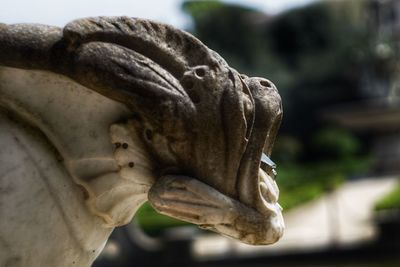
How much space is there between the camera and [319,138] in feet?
81.3

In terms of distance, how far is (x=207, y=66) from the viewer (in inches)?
48.5

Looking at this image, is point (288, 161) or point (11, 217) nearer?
point (11, 217)

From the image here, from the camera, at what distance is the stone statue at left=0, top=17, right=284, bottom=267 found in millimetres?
1206

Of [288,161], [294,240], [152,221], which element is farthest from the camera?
[288,161]

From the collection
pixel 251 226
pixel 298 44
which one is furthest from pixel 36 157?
pixel 298 44

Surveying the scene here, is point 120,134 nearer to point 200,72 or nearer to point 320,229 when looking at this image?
point 200,72

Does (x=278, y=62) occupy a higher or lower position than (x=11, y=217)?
lower

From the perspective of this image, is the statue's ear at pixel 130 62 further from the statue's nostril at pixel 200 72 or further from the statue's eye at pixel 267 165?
the statue's eye at pixel 267 165

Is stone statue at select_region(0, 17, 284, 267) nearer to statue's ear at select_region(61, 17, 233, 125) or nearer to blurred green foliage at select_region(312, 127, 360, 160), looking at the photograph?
statue's ear at select_region(61, 17, 233, 125)

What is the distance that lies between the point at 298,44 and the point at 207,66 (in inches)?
1266

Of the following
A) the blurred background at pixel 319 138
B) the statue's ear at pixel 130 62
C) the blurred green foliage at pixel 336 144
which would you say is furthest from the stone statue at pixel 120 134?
the blurred green foliage at pixel 336 144

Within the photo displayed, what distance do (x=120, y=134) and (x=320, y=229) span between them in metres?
9.57

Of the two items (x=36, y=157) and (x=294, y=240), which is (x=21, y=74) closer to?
(x=36, y=157)

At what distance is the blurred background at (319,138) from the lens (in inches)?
329
